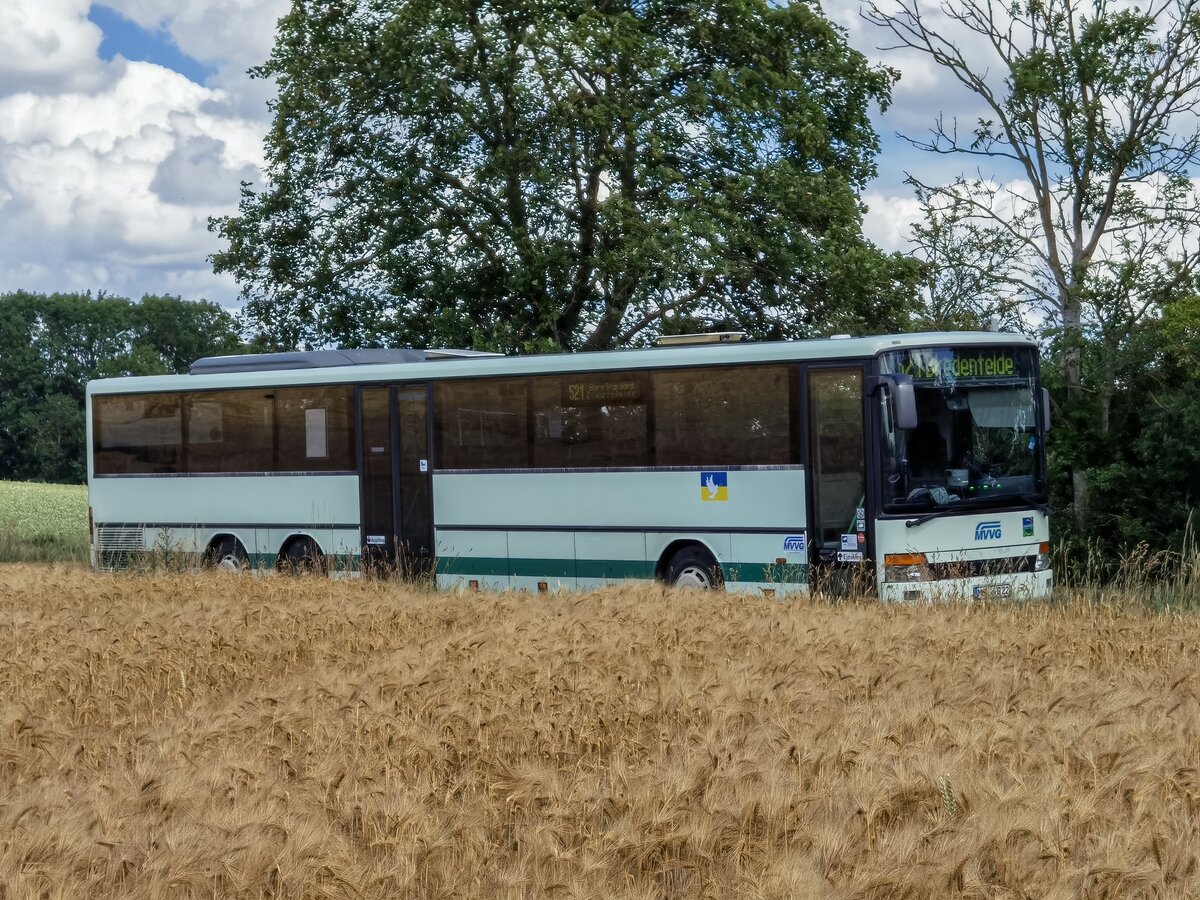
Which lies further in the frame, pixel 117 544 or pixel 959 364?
pixel 117 544

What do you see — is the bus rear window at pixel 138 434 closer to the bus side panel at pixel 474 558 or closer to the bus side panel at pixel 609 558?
the bus side panel at pixel 474 558

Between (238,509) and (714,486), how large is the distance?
7906 mm

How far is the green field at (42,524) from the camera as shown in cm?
2845

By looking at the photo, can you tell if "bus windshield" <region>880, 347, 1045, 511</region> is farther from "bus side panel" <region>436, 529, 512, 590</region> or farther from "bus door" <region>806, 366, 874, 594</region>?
"bus side panel" <region>436, 529, 512, 590</region>

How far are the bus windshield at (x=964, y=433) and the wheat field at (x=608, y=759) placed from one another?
5.24m

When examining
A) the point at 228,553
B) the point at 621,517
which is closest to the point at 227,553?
the point at 228,553

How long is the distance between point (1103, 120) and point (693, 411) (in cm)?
1430

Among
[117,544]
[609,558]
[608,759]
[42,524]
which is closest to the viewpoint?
[608,759]

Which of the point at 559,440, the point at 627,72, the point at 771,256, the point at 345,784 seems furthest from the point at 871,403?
the point at 627,72

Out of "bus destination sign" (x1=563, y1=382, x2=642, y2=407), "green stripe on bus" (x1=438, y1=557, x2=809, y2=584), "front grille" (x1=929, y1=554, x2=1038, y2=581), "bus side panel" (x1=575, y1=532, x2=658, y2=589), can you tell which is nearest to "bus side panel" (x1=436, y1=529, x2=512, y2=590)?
"green stripe on bus" (x1=438, y1=557, x2=809, y2=584)

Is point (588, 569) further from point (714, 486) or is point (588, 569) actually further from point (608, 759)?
point (608, 759)

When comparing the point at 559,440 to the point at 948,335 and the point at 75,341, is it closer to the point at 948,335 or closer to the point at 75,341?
the point at 948,335

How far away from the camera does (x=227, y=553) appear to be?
2180 centimetres

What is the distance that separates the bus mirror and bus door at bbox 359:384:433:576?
264 inches
